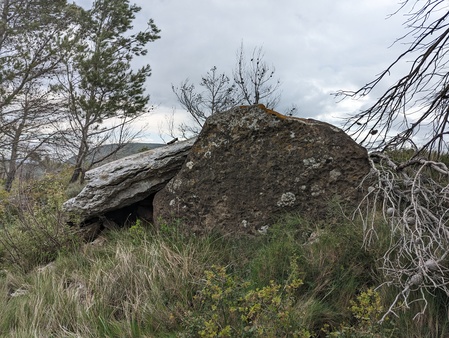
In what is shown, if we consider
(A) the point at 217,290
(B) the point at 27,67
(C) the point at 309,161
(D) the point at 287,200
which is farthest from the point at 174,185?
(B) the point at 27,67

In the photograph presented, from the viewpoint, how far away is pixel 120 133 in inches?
713

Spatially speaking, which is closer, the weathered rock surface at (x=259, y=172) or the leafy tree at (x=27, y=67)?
the weathered rock surface at (x=259, y=172)

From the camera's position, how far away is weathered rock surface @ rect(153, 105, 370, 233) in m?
4.49

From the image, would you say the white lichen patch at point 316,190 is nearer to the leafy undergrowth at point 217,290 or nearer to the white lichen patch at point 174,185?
the leafy undergrowth at point 217,290

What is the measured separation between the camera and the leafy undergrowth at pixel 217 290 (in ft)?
8.91

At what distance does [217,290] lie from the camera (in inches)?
111

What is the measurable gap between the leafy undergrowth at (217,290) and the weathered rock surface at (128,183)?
0.78 m

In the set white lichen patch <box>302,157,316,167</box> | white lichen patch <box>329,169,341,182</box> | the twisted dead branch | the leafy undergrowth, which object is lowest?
the leafy undergrowth

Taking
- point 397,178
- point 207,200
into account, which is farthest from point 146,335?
point 397,178

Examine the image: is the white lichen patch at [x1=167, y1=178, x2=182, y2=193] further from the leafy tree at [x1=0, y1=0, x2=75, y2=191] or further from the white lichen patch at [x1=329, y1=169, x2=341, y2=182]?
the leafy tree at [x1=0, y1=0, x2=75, y2=191]

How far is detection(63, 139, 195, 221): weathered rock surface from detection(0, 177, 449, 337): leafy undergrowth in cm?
78

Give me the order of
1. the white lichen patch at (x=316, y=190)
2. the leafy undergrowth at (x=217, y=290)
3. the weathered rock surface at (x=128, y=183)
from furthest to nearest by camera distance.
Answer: the weathered rock surface at (x=128, y=183) → the white lichen patch at (x=316, y=190) → the leafy undergrowth at (x=217, y=290)

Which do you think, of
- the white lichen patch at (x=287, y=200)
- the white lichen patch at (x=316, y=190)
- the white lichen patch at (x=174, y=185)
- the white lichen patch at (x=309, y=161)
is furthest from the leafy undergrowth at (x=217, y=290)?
the white lichen patch at (x=309, y=161)

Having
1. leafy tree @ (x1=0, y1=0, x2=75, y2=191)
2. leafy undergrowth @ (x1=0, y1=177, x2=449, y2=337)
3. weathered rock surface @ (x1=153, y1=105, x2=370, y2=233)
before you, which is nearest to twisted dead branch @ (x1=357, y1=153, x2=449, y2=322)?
leafy undergrowth @ (x1=0, y1=177, x2=449, y2=337)
